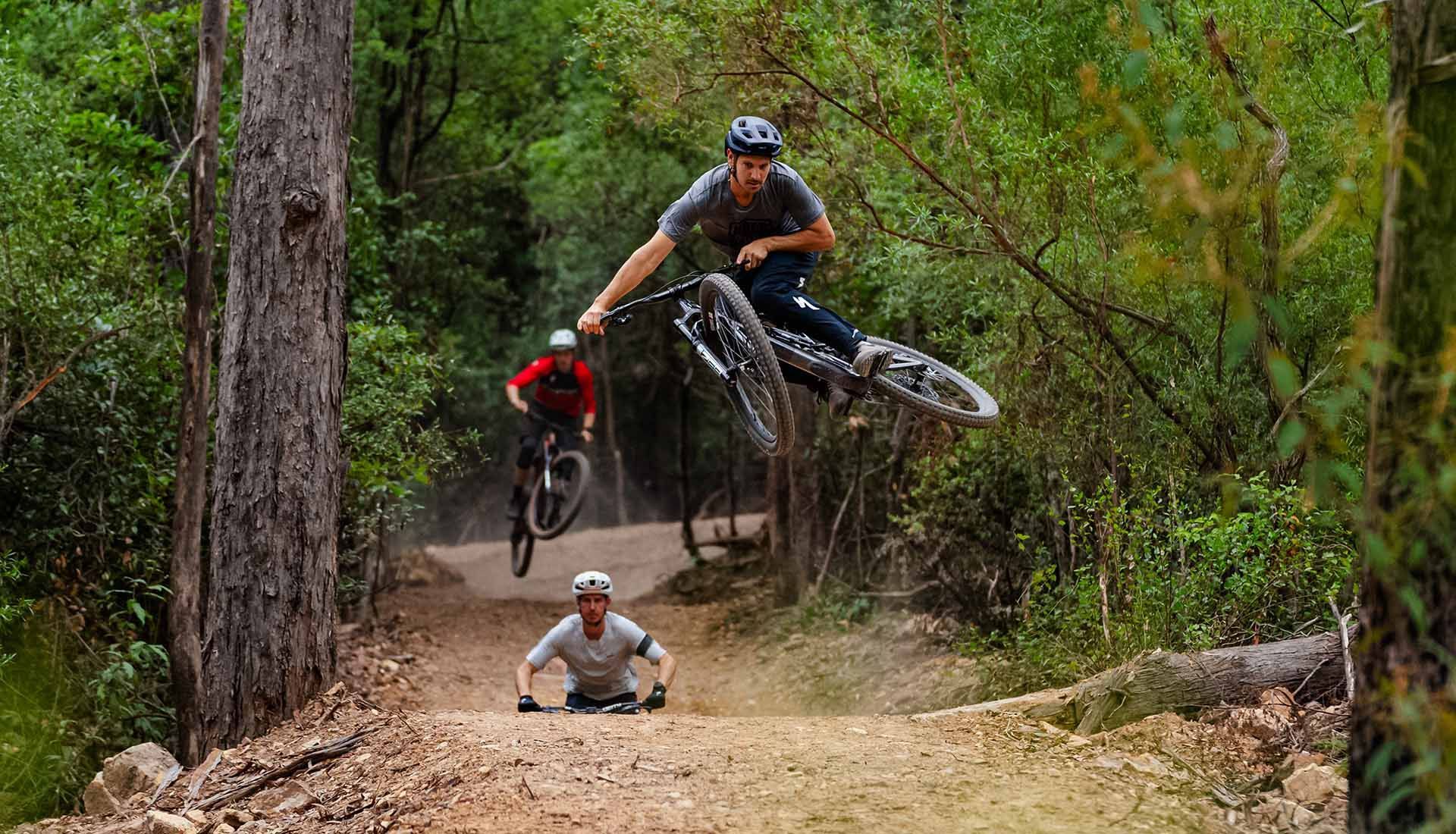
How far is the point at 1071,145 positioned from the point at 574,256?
13.2 metres

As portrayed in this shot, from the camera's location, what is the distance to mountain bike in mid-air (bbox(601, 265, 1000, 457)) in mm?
6344

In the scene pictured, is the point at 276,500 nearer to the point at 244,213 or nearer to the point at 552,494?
the point at 244,213

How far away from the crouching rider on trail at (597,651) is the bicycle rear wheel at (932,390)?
2234mm

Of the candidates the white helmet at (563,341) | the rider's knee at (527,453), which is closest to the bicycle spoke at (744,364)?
the white helmet at (563,341)

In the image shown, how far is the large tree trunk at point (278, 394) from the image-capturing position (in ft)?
21.9

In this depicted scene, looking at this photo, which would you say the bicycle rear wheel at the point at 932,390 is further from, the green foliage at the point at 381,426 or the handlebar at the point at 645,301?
the green foliage at the point at 381,426

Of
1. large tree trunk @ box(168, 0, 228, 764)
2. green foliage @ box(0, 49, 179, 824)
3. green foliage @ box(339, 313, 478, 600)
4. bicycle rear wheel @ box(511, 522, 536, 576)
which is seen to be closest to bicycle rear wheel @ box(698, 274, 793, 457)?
large tree trunk @ box(168, 0, 228, 764)

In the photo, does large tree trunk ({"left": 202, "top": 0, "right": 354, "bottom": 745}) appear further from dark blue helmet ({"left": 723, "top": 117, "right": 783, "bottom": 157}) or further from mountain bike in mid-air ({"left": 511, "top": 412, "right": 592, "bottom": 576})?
mountain bike in mid-air ({"left": 511, "top": 412, "right": 592, "bottom": 576})

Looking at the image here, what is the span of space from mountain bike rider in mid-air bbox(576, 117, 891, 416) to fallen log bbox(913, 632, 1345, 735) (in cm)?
188

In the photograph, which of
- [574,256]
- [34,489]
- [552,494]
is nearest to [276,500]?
[34,489]

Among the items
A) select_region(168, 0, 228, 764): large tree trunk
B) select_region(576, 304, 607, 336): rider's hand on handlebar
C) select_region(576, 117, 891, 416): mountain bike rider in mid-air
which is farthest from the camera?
select_region(168, 0, 228, 764): large tree trunk

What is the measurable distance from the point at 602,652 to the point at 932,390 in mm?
2620

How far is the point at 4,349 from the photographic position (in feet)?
29.5

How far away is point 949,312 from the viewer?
9977 mm
